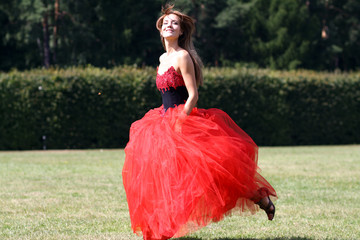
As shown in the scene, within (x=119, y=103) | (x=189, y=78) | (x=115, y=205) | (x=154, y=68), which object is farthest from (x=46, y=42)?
(x=189, y=78)

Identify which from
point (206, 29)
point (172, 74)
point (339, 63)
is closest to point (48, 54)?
point (206, 29)

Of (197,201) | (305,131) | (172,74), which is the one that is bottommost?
(305,131)

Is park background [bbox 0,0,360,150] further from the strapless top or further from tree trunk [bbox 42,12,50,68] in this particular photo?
the strapless top

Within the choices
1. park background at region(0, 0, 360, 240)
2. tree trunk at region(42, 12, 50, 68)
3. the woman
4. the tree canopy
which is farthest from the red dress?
tree trunk at region(42, 12, 50, 68)

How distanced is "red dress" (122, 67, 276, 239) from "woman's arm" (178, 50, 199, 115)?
3.9 inches

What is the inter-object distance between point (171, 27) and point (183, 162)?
1341mm

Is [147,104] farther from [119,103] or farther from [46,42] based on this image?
[46,42]

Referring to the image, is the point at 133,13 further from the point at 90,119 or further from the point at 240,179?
the point at 240,179

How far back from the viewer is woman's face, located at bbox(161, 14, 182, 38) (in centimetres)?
539

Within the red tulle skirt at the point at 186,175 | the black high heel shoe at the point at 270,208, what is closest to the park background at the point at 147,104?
the black high heel shoe at the point at 270,208

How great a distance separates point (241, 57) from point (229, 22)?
421 centimetres

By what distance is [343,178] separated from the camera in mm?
11094

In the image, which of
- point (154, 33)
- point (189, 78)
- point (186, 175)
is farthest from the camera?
point (154, 33)

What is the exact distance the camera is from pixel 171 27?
17.7 ft
